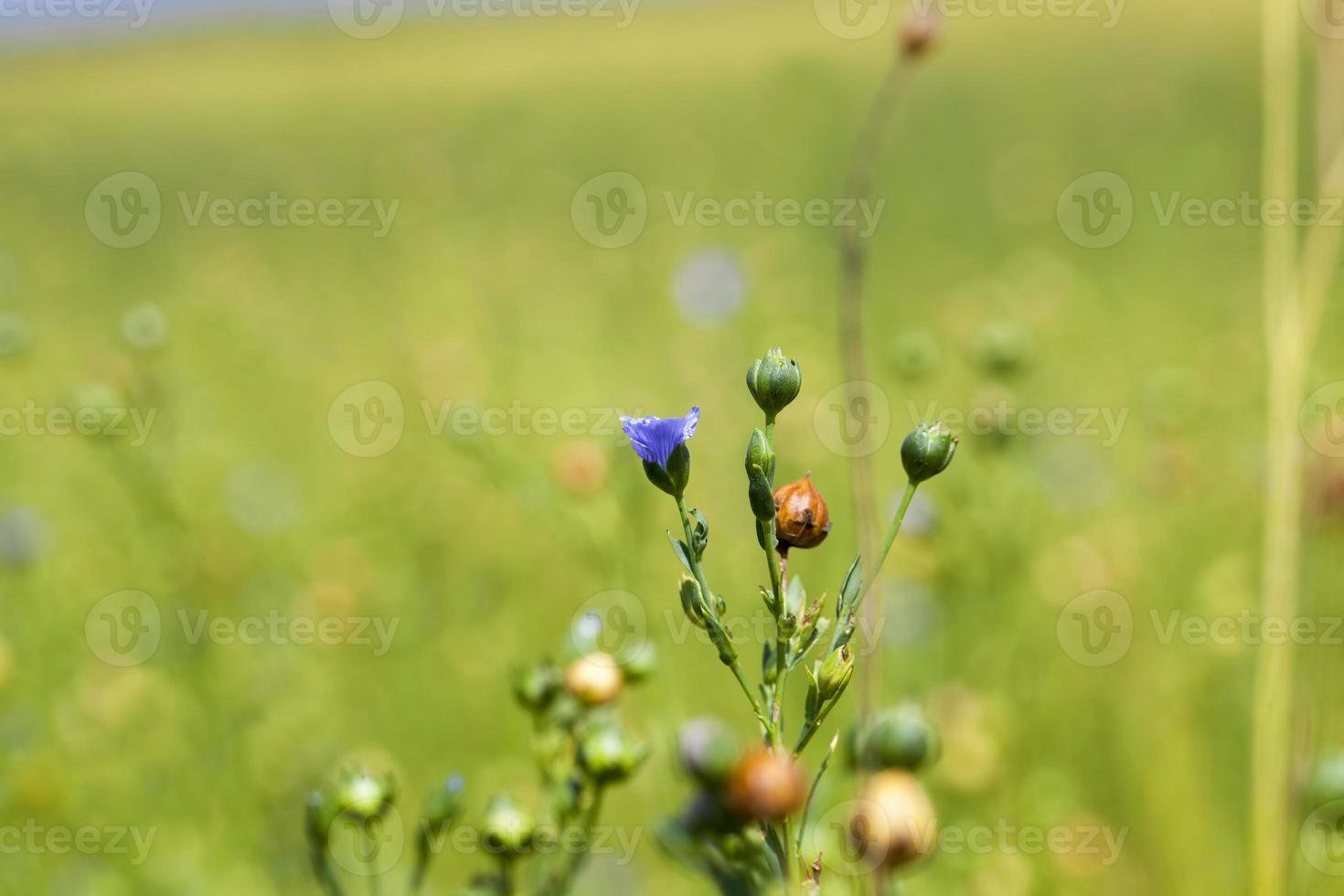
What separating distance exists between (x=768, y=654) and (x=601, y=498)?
104cm

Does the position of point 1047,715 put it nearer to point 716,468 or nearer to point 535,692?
point 716,468

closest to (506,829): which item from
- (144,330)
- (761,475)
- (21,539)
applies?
(761,475)

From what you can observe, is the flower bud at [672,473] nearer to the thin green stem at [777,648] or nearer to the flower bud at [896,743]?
the thin green stem at [777,648]

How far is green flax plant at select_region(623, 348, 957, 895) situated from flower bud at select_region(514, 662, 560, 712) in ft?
1.18

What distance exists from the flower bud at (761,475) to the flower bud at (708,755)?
0.56 feet

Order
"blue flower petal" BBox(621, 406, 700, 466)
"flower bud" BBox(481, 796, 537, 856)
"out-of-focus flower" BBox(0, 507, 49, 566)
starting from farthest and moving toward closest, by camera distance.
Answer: "out-of-focus flower" BBox(0, 507, 49, 566), "flower bud" BBox(481, 796, 537, 856), "blue flower petal" BBox(621, 406, 700, 466)

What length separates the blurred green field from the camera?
202cm

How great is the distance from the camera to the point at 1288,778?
1.27 meters

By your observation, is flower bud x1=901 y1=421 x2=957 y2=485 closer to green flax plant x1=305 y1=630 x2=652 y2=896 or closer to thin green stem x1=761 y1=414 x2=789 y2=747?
thin green stem x1=761 y1=414 x2=789 y2=747

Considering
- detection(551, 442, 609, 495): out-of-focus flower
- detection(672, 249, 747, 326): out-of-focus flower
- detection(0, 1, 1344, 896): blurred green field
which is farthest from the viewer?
detection(672, 249, 747, 326): out-of-focus flower

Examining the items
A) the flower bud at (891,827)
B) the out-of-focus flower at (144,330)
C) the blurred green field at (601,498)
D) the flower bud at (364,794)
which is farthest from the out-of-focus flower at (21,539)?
the flower bud at (891,827)

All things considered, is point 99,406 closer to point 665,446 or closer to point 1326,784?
point 665,446

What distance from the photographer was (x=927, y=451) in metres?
0.93

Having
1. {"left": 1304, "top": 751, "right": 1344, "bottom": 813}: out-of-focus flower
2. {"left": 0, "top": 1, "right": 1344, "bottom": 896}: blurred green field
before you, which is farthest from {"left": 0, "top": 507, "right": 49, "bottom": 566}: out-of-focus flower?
{"left": 1304, "top": 751, "right": 1344, "bottom": 813}: out-of-focus flower
